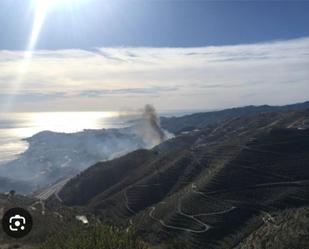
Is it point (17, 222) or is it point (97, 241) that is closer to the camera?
point (17, 222)

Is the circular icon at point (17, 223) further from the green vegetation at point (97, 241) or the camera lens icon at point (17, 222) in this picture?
the green vegetation at point (97, 241)

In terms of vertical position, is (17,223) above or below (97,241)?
above

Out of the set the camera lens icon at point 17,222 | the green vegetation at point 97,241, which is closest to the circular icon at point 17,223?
the camera lens icon at point 17,222

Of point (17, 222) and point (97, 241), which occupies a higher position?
point (17, 222)

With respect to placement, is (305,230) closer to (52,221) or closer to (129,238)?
(129,238)

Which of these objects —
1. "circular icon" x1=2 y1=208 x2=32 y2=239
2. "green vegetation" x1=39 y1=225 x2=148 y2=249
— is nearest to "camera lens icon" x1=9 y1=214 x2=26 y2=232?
"circular icon" x1=2 y1=208 x2=32 y2=239

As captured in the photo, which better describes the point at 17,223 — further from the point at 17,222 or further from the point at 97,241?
the point at 97,241

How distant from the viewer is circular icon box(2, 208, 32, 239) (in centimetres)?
3181

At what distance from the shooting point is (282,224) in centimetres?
13088

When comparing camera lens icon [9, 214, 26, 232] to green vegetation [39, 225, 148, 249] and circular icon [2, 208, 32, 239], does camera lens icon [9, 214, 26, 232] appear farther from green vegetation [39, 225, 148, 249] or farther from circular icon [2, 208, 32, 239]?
green vegetation [39, 225, 148, 249]

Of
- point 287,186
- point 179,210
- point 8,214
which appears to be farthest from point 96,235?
point 287,186

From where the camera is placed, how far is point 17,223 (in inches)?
1271

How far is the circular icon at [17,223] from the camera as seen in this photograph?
31.8 m

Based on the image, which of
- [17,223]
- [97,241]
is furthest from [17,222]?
[97,241]
